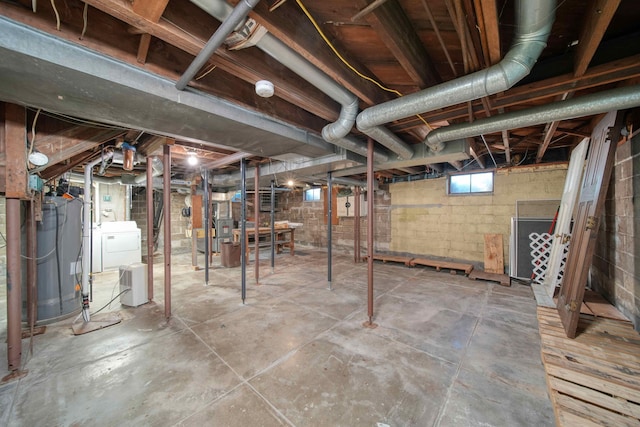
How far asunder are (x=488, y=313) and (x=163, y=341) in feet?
12.8

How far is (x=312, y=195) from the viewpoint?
8266mm

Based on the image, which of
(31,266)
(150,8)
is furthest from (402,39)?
(31,266)

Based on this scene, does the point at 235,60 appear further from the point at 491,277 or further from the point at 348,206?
the point at 348,206

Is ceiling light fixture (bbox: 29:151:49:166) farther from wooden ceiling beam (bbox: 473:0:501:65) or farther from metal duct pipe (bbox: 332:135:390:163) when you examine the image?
wooden ceiling beam (bbox: 473:0:501:65)

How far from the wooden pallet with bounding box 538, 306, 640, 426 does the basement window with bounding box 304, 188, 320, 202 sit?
21.8ft

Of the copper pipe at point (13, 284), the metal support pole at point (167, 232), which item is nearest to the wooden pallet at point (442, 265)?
the metal support pole at point (167, 232)

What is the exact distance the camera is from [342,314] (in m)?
2.97

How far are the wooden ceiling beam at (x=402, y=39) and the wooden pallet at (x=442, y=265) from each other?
Answer: 424cm

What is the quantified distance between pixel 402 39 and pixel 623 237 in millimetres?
2754

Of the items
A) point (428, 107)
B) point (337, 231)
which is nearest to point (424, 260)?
point (337, 231)

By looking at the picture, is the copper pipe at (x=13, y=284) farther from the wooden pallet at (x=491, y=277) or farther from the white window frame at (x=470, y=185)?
the white window frame at (x=470, y=185)

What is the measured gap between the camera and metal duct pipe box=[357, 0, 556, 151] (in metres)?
1.04

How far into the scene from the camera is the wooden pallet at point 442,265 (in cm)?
475

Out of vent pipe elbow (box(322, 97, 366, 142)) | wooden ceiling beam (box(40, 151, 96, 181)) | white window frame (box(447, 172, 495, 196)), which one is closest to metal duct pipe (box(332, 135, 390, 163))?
vent pipe elbow (box(322, 97, 366, 142))
